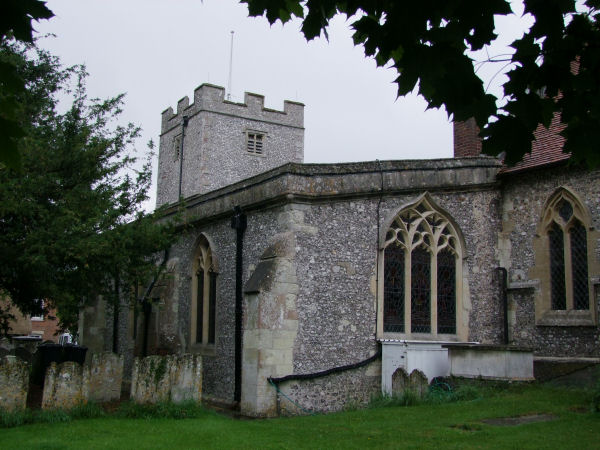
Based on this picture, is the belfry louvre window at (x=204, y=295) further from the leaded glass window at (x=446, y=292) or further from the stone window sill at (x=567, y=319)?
the stone window sill at (x=567, y=319)

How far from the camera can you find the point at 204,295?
16.3m

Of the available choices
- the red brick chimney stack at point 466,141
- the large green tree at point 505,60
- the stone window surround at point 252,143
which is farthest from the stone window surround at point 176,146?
the large green tree at point 505,60

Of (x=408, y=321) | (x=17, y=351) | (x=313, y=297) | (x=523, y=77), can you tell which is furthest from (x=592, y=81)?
(x=17, y=351)

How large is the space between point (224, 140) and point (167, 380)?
27.3 meters

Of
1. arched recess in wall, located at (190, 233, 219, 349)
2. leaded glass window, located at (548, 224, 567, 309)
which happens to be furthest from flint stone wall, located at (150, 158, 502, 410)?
leaded glass window, located at (548, 224, 567, 309)

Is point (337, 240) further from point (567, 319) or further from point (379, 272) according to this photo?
point (567, 319)

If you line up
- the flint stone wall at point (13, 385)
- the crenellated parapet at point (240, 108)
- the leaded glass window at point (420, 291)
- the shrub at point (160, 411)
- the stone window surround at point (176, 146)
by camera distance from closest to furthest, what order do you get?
the flint stone wall at point (13, 385), the shrub at point (160, 411), the leaded glass window at point (420, 291), the crenellated parapet at point (240, 108), the stone window surround at point (176, 146)

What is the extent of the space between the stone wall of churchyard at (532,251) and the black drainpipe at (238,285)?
5.96m

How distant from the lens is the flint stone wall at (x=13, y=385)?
1038 centimetres

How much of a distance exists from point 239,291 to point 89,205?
365 centimetres

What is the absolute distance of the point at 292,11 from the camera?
534cm

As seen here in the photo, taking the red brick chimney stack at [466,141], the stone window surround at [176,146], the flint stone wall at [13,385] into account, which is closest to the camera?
the flint stone wall at [13,385]

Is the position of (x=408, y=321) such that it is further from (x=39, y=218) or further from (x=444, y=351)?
(x=39, y=218)

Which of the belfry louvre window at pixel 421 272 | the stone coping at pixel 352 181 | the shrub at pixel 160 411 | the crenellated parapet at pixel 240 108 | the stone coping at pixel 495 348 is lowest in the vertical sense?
the shrub at pixel 160 411
